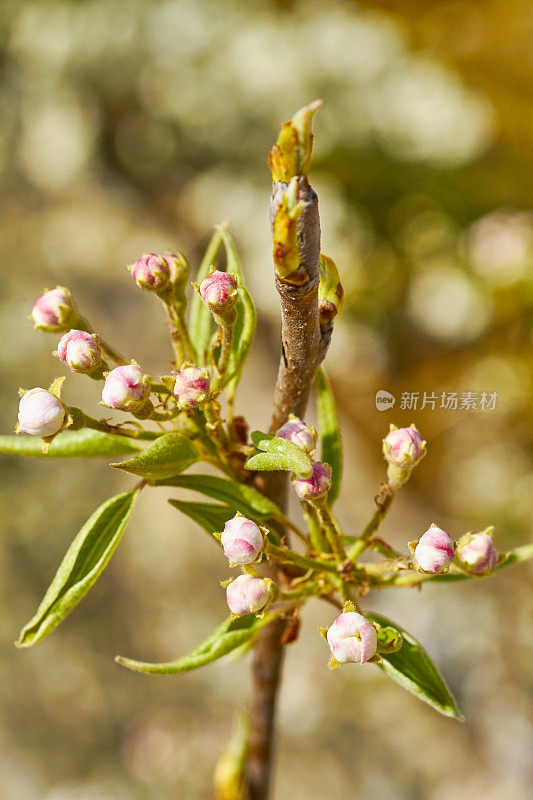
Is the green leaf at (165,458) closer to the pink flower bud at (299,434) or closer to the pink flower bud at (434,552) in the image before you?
the pink flower bud at (299,434)

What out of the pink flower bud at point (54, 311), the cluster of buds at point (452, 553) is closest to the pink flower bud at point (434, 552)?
the cluster of buds at point (452, 553)

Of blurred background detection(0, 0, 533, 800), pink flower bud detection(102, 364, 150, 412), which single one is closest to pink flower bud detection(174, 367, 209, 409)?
pink flower bud detection(102, 364, 150, 412)

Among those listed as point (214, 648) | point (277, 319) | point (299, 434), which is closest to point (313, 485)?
point (299, 434)

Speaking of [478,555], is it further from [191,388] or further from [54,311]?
[54,311]

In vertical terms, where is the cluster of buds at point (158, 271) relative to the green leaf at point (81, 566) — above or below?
above

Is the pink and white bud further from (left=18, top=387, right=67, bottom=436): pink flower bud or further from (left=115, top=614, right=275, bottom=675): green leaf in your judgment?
(left=18, top=387, right=67, bottom=436): pink flower bud

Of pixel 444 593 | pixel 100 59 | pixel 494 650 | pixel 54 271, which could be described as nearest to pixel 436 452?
pixel 444 593
